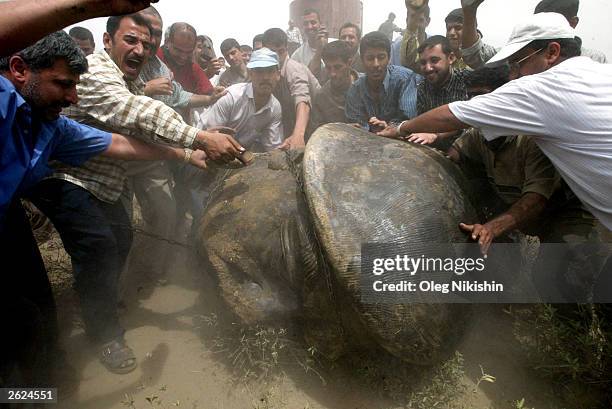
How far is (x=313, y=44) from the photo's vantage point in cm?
625

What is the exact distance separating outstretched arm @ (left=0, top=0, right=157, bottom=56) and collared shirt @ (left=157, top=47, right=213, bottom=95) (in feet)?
12.2

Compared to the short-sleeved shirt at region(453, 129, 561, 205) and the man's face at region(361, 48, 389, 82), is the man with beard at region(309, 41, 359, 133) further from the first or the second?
the short-sleeved shirt at region(453, 129, 561, 205)

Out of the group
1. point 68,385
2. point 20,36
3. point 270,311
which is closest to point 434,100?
point 270,311

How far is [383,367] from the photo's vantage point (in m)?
2.37

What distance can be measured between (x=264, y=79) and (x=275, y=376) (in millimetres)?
2854

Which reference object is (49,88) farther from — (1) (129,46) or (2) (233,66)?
(2) (233,66)

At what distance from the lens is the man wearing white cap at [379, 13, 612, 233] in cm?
190

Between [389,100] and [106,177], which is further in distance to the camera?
[389,100]

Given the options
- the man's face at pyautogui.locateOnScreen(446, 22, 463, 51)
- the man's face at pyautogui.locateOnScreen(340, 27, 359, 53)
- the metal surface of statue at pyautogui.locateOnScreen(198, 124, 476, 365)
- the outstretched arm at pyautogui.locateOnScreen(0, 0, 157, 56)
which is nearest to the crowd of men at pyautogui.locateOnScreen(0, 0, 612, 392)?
the outstretched arm at pyautogui.locateOnScreen(0, 0, 157, 56)

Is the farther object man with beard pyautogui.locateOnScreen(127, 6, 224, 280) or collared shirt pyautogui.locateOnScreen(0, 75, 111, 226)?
man with beard pyautogui.locateOnScreen(127, 6, 224, 280)

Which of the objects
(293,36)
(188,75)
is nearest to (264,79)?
(188,75)

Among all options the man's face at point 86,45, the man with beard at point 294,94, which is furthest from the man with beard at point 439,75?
the man's face at point 86,45

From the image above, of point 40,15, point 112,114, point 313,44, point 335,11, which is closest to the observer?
point 40,15

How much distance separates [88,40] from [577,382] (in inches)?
263
